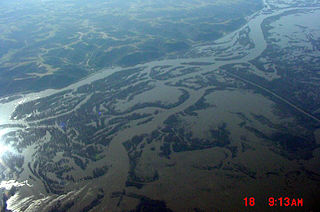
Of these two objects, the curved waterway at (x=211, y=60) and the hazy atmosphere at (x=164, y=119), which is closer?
the hazy atmosphere at (x=164, y=119)

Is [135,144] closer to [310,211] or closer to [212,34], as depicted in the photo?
[310,211]

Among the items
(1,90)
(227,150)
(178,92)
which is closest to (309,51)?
(178,92)

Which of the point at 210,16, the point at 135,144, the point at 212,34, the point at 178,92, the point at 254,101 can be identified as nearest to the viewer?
the point at 135,144

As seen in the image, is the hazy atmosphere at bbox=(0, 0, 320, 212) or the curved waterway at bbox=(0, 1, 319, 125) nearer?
the hazy atmosphere at bbox=(0, 0, 320, 212)

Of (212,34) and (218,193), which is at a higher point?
(212,34)

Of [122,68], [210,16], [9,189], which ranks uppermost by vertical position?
[210,16]

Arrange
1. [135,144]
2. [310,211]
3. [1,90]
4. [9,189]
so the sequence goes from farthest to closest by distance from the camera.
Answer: [1,90] < [135,144] < [9,189] < [310,211]

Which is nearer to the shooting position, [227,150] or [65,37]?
[227,150]

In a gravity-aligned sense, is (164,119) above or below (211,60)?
below

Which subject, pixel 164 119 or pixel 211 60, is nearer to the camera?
pixel 164 119
